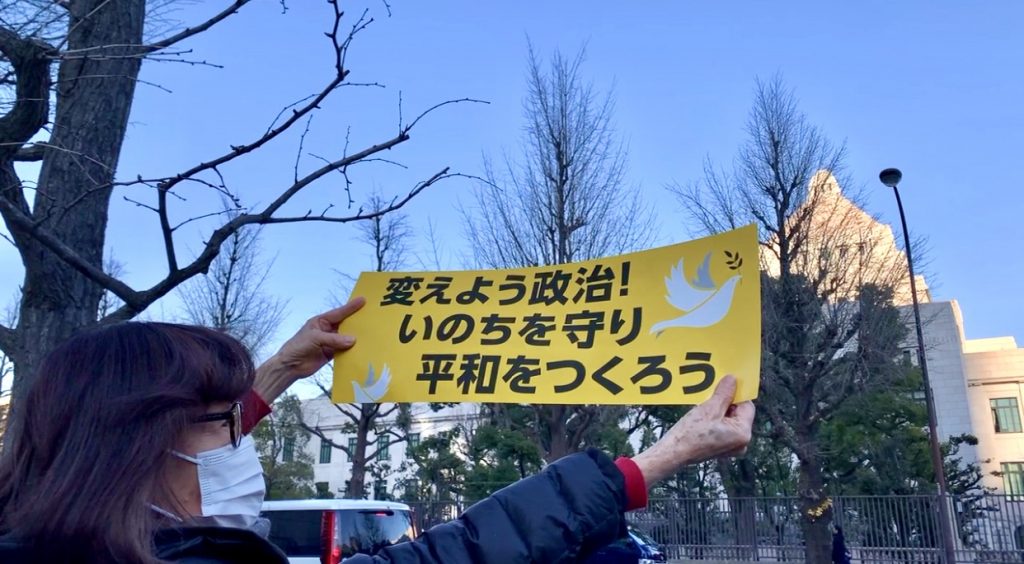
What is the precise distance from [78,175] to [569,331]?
203cm

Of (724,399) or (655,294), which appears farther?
(655,294)

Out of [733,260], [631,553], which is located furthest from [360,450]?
[733,260]

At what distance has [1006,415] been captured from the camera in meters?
33.3

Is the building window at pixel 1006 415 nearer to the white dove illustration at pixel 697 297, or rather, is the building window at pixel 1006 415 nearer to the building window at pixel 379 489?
the building window at pixel 379 489

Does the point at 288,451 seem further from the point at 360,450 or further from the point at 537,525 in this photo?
the point at 537,525

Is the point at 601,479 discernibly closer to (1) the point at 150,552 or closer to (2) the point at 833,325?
(1) the point at 150,552

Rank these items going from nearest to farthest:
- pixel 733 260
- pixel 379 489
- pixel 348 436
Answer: pixel 733 260 → pixel 379 489 → pixel 348 436

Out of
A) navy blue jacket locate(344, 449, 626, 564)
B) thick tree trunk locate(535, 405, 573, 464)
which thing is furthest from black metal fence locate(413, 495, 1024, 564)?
navy blue jacket locate(344, 449, 626, 564)

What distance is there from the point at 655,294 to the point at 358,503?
26.0ft

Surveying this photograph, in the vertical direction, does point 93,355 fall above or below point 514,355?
below

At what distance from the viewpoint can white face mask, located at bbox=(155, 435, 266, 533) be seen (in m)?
1.39

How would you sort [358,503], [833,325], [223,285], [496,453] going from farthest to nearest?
[496,453] < [223,285] < [833,325] < [358,503]

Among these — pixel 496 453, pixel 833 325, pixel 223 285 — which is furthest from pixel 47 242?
pixel 496 453

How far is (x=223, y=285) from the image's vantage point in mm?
19734
